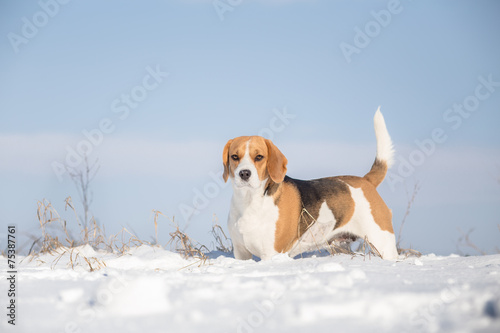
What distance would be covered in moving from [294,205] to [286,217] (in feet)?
0.82

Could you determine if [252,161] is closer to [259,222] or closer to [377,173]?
[259,222]

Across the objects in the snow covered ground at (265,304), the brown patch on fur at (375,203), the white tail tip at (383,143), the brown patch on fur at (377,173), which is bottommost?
the snow covered ground at (265,304)

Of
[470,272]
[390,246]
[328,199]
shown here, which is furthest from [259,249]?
[470,272]

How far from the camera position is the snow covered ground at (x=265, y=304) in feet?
8.42

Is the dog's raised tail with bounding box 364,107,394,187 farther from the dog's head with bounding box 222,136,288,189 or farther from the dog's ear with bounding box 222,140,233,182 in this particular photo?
the dog's ear with bounding box 222,140,233,182

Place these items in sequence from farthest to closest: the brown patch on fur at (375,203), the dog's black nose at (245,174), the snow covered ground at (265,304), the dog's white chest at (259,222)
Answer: the brown patch on fur at (375,203) → the dog's white chest at (259,222) → the dog's black nose at (245,174) → the snow covered ground at (265,304)

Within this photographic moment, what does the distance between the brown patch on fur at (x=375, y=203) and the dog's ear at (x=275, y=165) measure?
147 centimetres

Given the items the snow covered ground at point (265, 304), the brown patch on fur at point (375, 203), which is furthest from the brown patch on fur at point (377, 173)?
the snow covered ground at point (265, 304)

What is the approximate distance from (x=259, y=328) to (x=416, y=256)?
4.56 m

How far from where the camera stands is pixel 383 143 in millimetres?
6652

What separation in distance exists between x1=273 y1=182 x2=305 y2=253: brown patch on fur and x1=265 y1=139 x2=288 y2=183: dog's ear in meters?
0.24

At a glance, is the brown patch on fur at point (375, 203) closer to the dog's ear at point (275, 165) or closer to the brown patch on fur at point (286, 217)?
the brown patch on fur at point (286, 217)

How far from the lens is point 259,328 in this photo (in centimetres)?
255

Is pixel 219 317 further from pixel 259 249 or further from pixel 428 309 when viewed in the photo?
pixel 259 249
